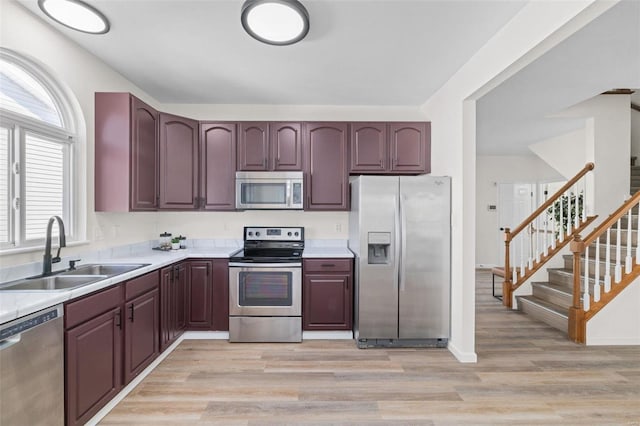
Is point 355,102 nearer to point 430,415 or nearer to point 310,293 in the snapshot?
point 310,293

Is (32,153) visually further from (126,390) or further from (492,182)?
(492,182)

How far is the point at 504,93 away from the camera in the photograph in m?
3.38

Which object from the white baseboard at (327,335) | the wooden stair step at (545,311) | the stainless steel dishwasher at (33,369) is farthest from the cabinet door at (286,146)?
the wooden stair step at (545,311)

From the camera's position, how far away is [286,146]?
355 cm

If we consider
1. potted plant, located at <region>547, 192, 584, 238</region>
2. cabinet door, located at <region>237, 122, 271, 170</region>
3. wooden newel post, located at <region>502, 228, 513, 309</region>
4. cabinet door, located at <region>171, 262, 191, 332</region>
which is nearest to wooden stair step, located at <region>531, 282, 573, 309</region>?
wooden newel post, located at <region>502, 228, 513, 309</region>

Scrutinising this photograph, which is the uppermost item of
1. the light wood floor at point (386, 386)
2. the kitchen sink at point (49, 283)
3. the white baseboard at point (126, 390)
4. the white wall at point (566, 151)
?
the white wall at point (566, 151)

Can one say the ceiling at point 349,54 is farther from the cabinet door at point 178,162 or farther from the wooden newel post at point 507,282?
the wooden newel post at point 507,282

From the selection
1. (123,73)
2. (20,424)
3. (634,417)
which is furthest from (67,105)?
(634,417)

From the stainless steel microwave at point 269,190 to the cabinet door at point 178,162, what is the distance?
0.52 metres

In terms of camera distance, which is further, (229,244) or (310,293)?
(229,244)

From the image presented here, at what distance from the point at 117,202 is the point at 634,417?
13.5 ft

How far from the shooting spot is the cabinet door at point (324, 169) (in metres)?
3.55

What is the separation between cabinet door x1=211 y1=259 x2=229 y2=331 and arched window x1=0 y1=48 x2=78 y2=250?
1.24 meters

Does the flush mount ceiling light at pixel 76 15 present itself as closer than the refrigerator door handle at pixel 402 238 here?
Yes
